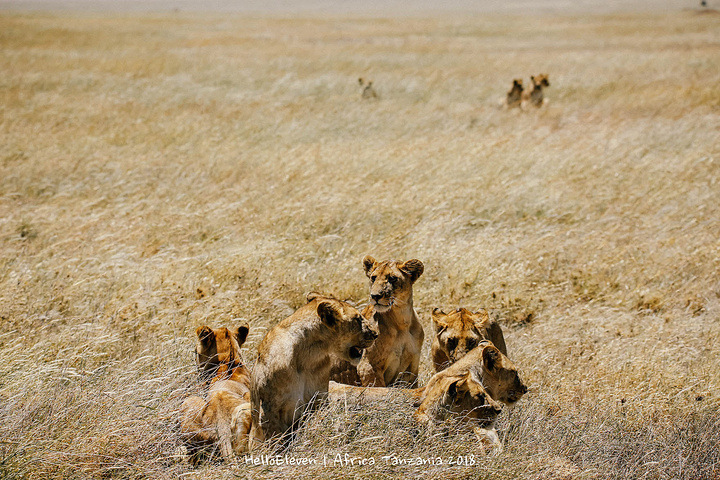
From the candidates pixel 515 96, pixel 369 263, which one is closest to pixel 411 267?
pixel 369 263

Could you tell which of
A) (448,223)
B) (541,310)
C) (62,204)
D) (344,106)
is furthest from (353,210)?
(344,106)

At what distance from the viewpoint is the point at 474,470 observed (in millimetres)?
3723

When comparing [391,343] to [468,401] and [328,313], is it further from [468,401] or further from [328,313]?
[328,313]

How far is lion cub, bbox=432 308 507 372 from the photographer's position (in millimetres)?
4848

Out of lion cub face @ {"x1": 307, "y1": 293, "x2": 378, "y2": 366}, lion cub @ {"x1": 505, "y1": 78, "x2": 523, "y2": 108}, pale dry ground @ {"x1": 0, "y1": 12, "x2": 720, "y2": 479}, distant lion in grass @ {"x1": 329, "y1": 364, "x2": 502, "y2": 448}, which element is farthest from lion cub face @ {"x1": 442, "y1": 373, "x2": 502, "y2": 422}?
lion cub @ {"x1": 505, "y1": 78, "x2": 523, "y2": 108}

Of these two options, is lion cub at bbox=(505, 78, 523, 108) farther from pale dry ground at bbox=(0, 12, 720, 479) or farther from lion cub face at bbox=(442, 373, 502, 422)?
lion cub face at bbox=(442, 373, 502, 422)

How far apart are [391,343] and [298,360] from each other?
1.48 m

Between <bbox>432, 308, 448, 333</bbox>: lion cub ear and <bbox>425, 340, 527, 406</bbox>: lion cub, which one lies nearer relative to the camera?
A: <bbox>425, 340, 527, 406</bbox>: lion cub

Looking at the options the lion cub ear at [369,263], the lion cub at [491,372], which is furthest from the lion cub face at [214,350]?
the lion cub at [491,372]

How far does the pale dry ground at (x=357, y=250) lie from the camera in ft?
13.5

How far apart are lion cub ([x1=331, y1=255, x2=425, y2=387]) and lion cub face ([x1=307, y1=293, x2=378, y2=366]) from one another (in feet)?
3.60

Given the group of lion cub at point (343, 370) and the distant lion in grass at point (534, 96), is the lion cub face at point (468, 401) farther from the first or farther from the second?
the distant lion in grass at point (534, 96)

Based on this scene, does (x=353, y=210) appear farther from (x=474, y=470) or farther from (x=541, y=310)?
(x=474, y=470)

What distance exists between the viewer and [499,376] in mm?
4387
